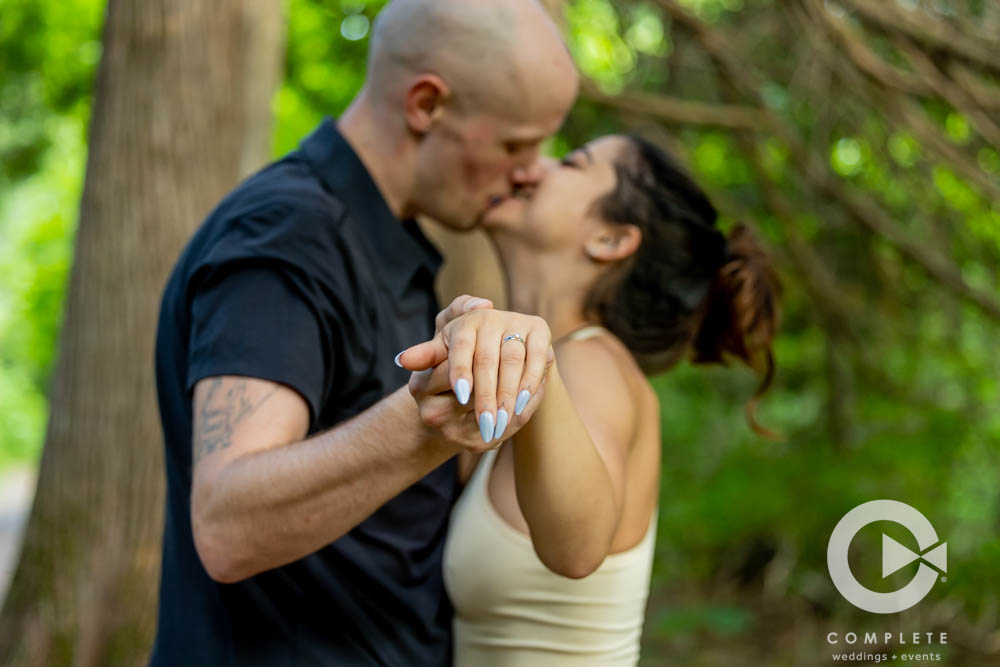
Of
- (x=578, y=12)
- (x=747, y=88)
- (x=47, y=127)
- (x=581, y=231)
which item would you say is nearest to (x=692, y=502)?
(x=747, y=88)

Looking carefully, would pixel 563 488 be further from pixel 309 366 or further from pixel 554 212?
pixel 554 212

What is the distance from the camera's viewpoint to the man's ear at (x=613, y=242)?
243 cm

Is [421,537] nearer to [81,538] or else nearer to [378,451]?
[378,451]

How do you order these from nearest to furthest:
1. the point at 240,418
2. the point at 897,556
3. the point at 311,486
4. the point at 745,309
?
the point at 311,486 < the point at 240,418 < the point at 745,309 < the point at 897,556

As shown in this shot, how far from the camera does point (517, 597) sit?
211 centimetres

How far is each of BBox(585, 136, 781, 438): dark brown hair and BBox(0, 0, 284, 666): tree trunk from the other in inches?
108

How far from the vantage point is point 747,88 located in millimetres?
4758

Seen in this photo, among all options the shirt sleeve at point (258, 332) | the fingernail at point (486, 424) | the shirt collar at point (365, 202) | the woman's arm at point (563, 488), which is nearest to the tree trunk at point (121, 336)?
the shirt collar at point (365, 202)

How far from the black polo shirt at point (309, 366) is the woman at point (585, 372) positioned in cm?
16

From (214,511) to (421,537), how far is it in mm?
691

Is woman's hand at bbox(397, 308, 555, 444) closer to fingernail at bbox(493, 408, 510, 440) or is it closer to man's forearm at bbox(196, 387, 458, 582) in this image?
fingernail at bbox(493, 408, 510, 440)

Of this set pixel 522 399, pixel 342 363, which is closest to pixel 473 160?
pixel 342 363

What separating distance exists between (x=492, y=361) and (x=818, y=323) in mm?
5087

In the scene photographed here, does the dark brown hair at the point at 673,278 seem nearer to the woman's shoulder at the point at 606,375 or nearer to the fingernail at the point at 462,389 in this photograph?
the woman's shoulder at the point at 606,375
